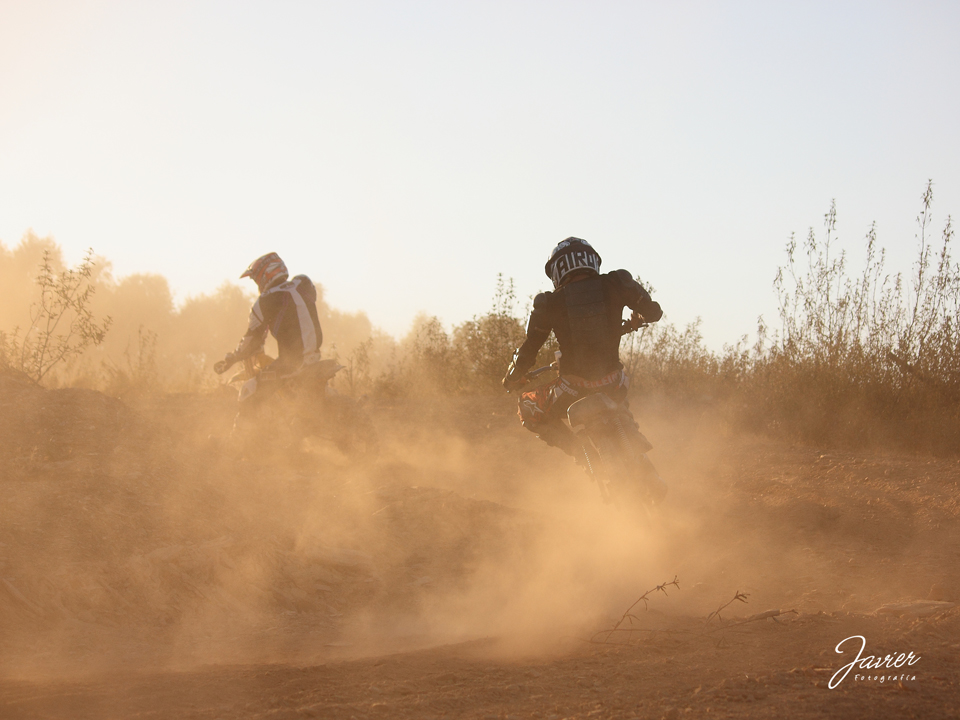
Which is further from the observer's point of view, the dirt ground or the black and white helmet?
the black and white helmet

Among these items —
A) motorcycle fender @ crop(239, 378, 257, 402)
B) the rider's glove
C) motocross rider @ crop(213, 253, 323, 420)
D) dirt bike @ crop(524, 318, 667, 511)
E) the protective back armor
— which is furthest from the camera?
motorcycle fender @ crop(239, 378, 257, 402)

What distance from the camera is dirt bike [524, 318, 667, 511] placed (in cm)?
528

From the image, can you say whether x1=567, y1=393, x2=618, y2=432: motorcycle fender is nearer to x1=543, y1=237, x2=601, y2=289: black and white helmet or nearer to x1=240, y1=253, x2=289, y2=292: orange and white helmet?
x1=543, y1=237, x2=601, y2=289: black and white helmet

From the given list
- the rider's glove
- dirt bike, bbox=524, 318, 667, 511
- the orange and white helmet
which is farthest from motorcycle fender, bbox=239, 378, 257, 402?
dirt bike, bbox=524, 318, 667, 511

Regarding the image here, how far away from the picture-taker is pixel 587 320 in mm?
5504

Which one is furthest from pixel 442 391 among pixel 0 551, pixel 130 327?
pixel 130 327

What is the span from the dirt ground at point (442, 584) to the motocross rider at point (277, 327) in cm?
72

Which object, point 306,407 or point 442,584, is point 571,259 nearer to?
point 442,584

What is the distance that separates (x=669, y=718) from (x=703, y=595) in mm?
2532

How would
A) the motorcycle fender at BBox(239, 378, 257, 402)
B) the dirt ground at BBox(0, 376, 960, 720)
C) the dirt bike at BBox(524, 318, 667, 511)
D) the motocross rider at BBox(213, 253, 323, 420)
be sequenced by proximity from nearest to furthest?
1. the dirt ground at BBox(0, 376, 960, 720)
2. the dirt bike at BBox(524, 318, 667, 511)
3. the motocross rider at BBox(213, 253, 323, 420)
4. the motorcycle fender at BBox(239, 378, 257, 402)

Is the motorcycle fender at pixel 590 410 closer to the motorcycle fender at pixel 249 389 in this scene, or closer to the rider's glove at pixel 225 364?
→ the rider's glove at pixel 225 364

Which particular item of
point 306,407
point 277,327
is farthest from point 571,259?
point 306,407

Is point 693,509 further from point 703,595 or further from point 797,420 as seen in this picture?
point 797,420

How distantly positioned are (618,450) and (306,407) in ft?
14.5
